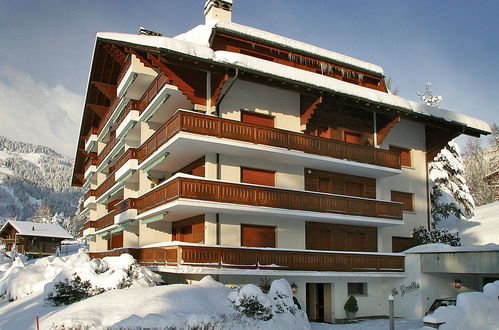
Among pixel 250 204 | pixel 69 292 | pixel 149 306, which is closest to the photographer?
pixel 149 306

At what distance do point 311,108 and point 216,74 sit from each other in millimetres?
5595

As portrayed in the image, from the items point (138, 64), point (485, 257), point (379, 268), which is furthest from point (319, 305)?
point (138, 64)

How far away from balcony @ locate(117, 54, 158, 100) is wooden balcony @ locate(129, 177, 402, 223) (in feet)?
21.2

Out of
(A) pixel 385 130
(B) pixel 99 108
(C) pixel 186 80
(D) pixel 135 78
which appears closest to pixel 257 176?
(C) pixel 186 80

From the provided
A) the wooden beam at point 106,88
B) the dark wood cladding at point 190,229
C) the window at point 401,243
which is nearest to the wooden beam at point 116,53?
the wooden beam at point 106,88

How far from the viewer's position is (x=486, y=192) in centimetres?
6112

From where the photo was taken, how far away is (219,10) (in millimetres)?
29328

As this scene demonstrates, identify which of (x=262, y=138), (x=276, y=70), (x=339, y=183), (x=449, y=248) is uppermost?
(x=276, y=70)

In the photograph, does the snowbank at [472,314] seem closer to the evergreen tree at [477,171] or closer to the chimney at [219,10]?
the chimney at [219,10]

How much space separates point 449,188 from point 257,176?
2448 centimetres

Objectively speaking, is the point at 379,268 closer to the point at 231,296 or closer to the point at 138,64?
the point at 231,296

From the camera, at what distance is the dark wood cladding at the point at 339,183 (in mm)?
26828

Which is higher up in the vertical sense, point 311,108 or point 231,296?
point 311,108

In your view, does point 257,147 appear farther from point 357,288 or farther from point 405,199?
point 405,199
